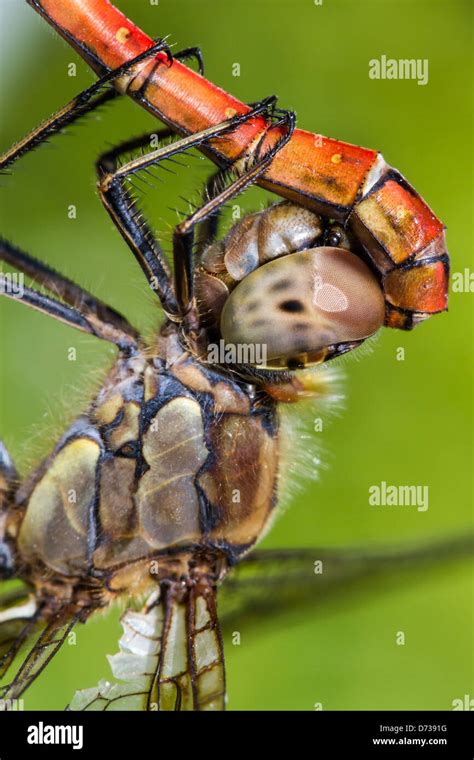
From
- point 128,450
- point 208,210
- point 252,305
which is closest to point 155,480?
point 128,450

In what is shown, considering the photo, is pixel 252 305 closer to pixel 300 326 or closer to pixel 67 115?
pixel 300 326

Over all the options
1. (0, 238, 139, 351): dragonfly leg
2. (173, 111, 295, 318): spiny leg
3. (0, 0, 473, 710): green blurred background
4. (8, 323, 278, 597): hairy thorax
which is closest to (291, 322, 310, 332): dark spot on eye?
(173, 111, 295, 318): spiny leg

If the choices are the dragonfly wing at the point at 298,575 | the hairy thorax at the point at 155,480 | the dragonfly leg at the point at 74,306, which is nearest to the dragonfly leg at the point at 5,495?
the hairy thorax at the point at 155,480

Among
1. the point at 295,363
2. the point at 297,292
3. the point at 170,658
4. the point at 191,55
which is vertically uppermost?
the point at 191,55

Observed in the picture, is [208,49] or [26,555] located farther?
[208,49]
